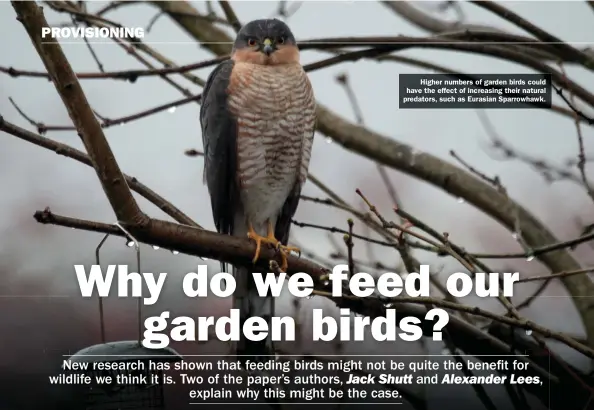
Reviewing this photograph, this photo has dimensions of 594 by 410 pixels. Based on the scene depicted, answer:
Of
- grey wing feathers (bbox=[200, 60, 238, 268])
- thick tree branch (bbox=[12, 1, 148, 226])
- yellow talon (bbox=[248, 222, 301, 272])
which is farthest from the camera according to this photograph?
grey wing feathers (bbox=[200, 60, 238, 268])

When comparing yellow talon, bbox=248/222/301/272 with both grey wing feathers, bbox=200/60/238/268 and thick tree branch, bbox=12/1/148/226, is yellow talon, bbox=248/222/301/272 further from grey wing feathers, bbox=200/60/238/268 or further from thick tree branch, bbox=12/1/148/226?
thick tree branch, bbox=12/1/148/226

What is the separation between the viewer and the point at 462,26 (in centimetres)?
174

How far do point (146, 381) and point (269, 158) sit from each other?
0.54 meters

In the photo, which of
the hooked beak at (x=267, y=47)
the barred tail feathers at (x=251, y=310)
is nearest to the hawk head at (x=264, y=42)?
the hooked beak at (x=267, y=47)

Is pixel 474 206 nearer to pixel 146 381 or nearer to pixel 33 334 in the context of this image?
pixel 146 381

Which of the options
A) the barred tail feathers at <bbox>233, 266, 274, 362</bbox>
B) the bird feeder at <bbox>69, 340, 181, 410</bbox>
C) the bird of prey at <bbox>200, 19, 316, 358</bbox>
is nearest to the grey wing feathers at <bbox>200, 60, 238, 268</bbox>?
the bird of prey at <bbox>200, 19, 316, 358</bbox>

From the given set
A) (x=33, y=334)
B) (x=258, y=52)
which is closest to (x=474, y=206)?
(x=258, y=52)

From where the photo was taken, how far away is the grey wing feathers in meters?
1.53

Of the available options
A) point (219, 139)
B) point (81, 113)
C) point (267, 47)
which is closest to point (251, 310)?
point (219, 139)

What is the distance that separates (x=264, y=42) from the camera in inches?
61.4

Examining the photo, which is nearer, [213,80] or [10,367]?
[213,80]

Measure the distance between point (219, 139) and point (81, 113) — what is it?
50 cm

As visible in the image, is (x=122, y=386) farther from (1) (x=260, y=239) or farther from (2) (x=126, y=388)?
(1) (x=260, y=239)

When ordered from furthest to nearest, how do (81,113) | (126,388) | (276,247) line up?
(126,388) → (276,247) → (81,113)
